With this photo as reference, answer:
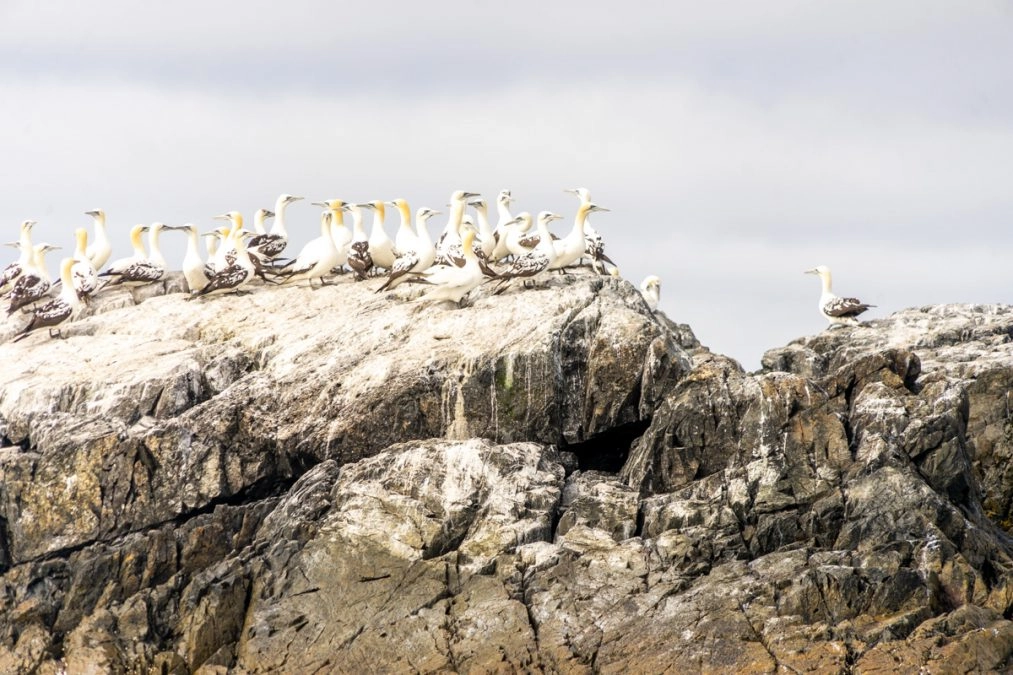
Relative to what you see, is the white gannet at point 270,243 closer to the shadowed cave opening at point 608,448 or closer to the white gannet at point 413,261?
the white gannet at point 413,261

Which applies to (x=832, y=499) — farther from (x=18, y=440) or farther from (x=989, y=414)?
(x=18, y=440)

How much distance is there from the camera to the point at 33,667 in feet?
88.3

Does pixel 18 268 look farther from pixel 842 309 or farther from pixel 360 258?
pixel 842 309

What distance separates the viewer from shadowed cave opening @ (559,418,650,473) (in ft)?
96.8

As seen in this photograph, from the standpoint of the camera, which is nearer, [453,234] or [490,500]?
[490,500]

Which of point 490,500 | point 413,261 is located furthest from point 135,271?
point 490,500

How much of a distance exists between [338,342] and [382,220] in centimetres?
566

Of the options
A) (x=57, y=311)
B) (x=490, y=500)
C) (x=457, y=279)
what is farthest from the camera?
(x=57, y=311)

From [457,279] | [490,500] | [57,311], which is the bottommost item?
[490,500]

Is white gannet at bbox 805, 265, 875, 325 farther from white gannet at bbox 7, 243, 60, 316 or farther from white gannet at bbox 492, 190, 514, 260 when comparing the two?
white gannet at bbox 7, 243, 60, 316

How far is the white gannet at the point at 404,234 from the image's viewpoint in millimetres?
33594

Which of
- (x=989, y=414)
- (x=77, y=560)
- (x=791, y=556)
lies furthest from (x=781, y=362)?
(x=77, y=560)

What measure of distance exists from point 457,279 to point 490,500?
17.9 feet

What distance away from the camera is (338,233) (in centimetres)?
3562
